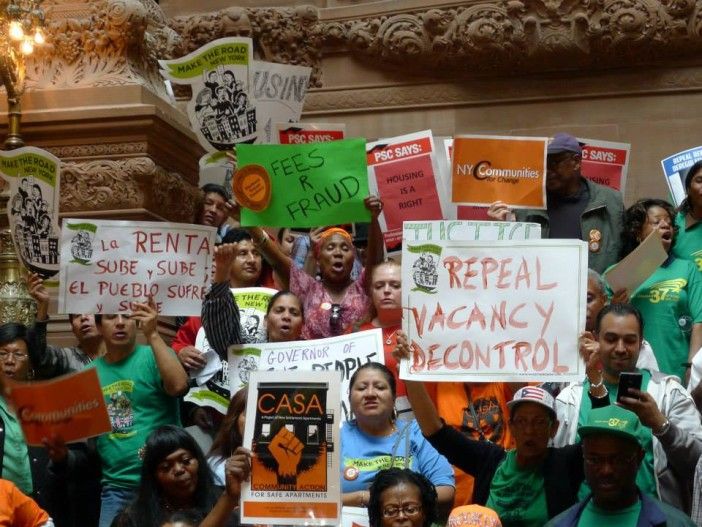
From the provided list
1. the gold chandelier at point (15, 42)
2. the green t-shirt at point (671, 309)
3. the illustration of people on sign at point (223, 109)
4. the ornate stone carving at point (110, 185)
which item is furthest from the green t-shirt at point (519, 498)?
the gold chandelier at point (15, 42)

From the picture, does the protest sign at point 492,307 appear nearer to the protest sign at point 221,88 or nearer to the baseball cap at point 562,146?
the baseball cap at point 562,146

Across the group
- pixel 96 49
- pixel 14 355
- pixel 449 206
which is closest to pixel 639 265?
pixel 449 206

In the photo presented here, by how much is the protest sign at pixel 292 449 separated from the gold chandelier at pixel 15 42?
409 cm

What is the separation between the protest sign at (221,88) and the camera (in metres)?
10.8

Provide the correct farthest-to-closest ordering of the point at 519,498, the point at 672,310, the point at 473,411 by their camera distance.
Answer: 1. the point at 672,310
2. the point at 473,411
3. the point at 519,498

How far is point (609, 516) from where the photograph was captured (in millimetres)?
6941

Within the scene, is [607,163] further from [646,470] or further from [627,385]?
[627,385]

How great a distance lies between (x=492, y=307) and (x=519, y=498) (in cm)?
88

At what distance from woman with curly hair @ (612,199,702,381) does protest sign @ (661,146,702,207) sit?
50.0 inches

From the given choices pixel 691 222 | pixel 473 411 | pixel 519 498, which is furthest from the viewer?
pixel 691 222

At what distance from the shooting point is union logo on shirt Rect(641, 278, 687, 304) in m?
9.09

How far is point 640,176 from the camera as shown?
14.4 meters

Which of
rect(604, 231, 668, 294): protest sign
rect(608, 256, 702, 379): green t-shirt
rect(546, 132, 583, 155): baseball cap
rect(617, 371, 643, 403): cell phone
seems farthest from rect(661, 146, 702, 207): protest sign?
rect(617, 371, 643, 403): cell phone

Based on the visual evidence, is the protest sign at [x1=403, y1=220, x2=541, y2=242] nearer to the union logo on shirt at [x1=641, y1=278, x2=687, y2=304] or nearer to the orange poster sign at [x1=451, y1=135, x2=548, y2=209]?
the union logo on shirt at [x1=641, y1=278, x2=687, y2=304]
